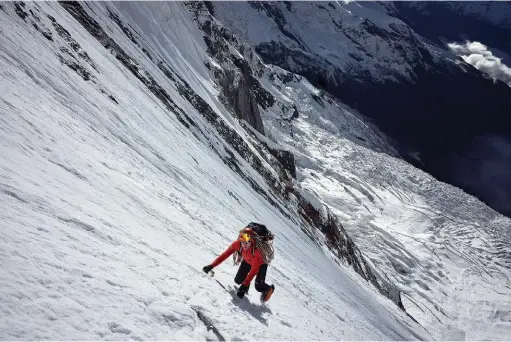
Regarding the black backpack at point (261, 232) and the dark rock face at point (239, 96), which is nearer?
the black backpack at point (261, 232)

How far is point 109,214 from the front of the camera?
8195 mm

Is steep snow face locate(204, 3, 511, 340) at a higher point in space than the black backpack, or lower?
higher

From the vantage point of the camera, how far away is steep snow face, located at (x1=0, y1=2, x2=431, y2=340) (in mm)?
5309

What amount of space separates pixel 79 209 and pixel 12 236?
199 cm

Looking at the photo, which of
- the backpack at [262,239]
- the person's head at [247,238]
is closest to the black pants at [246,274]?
the backpack at [262,239]

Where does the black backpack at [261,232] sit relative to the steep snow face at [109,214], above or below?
above

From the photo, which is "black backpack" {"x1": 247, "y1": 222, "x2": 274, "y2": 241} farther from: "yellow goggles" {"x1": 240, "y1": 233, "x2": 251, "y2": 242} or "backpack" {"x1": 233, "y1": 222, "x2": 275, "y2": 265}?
"yellow goggles" {"x1": 240, "y1": 233, "x2": 251, "y2": 242}

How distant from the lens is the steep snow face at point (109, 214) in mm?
5309

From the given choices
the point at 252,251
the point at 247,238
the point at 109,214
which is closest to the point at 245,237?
the point at 247,238

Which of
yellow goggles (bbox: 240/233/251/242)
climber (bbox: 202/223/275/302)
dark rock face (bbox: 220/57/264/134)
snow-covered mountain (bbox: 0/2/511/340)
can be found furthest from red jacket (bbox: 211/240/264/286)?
dark rock face (bbox: 220/57/264/134)

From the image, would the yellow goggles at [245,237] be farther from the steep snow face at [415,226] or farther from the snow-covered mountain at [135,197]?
the steep snow face at [415,226]

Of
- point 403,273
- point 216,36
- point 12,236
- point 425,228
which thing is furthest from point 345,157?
point 12,236

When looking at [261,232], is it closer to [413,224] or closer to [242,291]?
[242,291]

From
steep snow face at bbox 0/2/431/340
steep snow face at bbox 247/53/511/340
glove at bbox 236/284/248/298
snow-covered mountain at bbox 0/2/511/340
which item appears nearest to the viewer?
steep snow face at bbox 0/2/431/340
